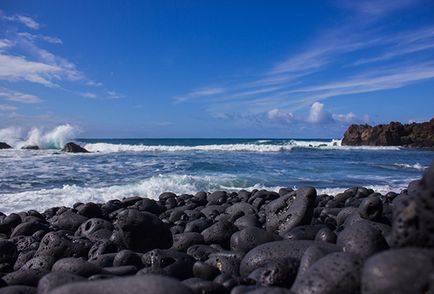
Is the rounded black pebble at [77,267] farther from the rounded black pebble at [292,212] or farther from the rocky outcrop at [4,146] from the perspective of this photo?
the rocky outcrop at [4,146]

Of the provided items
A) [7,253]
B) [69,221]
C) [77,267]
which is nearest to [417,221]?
[77,267]

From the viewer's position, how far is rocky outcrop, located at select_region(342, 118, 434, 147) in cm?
4666

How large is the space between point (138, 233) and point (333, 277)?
297 cm

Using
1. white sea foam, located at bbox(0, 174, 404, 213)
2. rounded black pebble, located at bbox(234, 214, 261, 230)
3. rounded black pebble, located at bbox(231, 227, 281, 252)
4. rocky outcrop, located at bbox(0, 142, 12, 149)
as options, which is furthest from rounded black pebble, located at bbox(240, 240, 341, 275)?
rocky outcrop, located at bbox(0, 142, 12, 149)

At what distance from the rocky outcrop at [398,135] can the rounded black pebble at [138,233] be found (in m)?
47.9

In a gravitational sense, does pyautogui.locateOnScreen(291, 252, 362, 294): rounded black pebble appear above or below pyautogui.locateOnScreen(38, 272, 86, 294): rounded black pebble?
above

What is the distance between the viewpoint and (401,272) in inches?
78.5

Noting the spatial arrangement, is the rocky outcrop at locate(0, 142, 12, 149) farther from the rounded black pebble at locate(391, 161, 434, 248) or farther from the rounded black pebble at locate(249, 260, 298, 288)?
the rounded black pebble at locate(391, 161, 434, 248)

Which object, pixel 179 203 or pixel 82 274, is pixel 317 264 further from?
pixel 179 203

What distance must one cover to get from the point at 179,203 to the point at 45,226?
333 centimetres

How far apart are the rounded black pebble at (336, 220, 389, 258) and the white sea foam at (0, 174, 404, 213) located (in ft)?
24.0

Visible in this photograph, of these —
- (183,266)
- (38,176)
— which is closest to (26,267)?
(183,266)

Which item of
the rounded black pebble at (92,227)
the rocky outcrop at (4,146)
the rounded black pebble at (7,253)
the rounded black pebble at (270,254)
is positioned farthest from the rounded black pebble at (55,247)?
the rocky outcrop at (4,146)

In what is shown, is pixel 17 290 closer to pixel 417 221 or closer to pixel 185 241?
pixel 185 241
